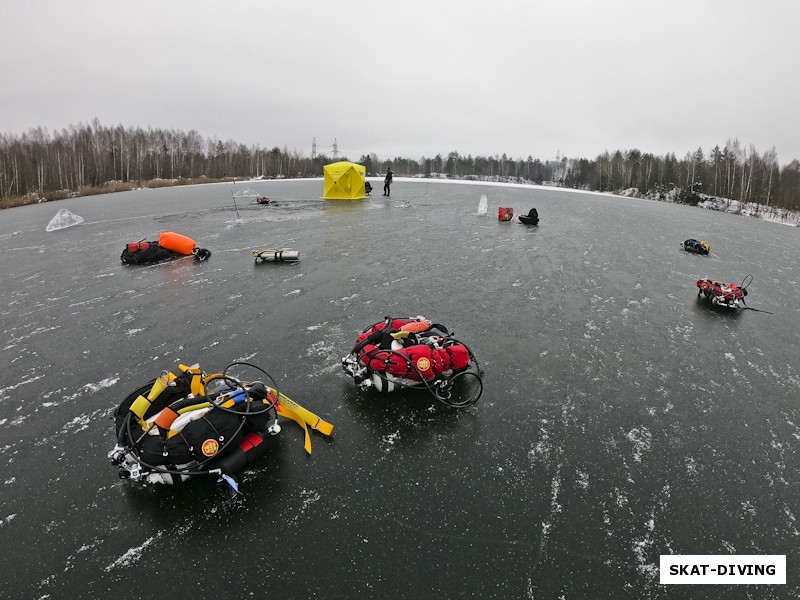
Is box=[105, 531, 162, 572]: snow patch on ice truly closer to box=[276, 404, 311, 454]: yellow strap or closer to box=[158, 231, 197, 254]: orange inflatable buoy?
box=[276, 404, 311, 454]: yellow strap

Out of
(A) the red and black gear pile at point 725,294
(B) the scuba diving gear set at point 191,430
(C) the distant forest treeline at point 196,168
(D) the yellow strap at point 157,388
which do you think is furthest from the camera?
(C) the distant forest treeline at point 196,168

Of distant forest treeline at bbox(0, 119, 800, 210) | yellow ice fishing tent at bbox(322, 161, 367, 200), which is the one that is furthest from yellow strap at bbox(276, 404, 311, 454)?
distant forest treeline at bbox(0, 119, 800, 210)

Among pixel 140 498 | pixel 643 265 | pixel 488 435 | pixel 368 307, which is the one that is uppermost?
pixel 643 265

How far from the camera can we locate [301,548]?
10.0 ft

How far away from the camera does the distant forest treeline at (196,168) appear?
154 ft

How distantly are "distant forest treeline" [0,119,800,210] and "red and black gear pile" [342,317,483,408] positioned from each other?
139 ft

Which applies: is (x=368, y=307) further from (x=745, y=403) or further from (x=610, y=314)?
(x=745, y=403)

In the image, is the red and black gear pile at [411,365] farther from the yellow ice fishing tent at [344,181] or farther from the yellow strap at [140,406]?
the yellow ice fishing tent at [344,181]

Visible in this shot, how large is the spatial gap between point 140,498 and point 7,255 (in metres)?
14.3

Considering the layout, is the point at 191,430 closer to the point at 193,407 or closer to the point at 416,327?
the point at 193,407

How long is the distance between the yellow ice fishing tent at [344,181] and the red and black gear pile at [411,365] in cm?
2241

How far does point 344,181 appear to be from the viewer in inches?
1024

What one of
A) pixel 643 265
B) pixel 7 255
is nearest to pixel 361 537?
pixel 643 265

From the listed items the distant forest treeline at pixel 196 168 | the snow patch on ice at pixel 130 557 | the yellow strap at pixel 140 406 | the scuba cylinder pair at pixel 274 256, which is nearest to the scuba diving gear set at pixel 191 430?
the yellow strap at pixel 140 406
